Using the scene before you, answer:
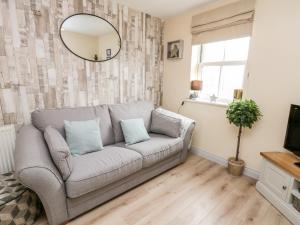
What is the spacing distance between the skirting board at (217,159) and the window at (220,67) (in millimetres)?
905

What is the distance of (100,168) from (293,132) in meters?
2.03

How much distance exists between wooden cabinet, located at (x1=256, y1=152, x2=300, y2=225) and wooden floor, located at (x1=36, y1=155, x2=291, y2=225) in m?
0.08

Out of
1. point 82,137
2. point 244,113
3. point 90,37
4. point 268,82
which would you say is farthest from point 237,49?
point 82,137

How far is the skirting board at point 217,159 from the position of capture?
2320 millimetres

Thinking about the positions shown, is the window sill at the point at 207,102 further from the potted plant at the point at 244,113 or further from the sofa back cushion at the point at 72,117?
the sofa back cushion at the point at 72,117

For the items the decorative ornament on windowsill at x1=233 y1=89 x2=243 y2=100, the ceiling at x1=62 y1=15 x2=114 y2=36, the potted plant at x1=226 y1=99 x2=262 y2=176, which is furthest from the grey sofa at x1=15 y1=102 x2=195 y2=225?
the ceiling at x1=62 y1=15 x2=114 y2=36

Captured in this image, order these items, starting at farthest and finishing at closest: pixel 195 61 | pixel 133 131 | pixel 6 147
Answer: pixel 195 61 → pixel 133 131 → pixel 6 147

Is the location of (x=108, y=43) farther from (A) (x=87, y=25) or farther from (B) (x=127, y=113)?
(B) (x=127, y=113)

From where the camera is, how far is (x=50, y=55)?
2.12 meters

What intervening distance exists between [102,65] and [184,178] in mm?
2013

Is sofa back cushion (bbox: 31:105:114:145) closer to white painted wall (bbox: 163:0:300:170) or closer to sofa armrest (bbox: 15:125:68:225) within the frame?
sofa armrest (bbox: 15:125:68:225)

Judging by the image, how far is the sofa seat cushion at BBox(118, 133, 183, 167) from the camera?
2029 millimetres

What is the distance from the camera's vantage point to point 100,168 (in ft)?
5.34

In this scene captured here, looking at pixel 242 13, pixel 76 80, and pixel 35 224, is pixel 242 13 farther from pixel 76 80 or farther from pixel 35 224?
pixel 35 224
